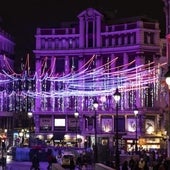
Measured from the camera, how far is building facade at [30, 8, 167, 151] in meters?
98.3

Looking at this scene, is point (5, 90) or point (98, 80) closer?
point (98, 80)

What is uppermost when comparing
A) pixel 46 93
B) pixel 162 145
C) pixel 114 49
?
pixel 114 49

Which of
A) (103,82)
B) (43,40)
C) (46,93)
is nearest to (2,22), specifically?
(43,40)

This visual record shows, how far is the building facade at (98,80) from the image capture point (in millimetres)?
98306

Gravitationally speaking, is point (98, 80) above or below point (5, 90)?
above

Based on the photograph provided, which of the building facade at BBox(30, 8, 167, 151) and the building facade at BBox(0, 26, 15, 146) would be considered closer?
the building facade at BBox(30, 8, 167, 151)

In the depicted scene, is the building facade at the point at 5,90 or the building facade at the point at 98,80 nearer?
the building facade at the point at 98,80

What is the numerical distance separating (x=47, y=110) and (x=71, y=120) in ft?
15.1

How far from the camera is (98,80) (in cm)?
10056

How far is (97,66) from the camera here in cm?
10406

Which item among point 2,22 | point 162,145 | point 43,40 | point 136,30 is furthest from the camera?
point 2,22

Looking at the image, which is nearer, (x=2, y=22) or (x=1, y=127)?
(x=1, y=127)

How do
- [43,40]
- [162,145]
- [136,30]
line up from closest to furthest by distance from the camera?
[162,145]
[136,30]
[43,40]

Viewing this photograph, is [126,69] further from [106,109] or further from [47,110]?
[47,110]
